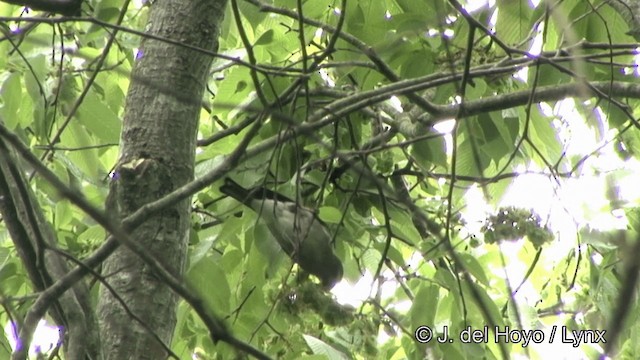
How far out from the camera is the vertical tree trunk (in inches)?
66.8

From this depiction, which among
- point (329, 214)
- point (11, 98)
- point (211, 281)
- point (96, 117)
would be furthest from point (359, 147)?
point (11, 98)

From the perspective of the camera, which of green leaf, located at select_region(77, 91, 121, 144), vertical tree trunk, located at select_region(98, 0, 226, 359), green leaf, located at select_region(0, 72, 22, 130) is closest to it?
vertical tree trunk, located at select_region(98, 0, 226, 359)

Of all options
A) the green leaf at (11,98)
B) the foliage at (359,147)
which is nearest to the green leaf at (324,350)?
the foliage at (359,147)

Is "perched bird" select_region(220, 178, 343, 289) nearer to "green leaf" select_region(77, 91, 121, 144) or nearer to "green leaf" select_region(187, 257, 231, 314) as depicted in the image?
"green leaf" select_region(187, 257, 231, 314)

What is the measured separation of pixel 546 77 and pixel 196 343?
1.29 metres

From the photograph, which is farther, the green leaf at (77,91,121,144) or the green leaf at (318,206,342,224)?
the green leaf at (318,206,342,224)

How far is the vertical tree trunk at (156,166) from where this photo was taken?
5.57ft

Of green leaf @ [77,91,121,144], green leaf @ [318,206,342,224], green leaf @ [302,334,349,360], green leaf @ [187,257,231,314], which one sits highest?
green leaf @ [77,91,121,144]

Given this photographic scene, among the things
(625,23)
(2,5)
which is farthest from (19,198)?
(625,23)

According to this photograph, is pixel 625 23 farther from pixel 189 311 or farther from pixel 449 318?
pixel 189 311

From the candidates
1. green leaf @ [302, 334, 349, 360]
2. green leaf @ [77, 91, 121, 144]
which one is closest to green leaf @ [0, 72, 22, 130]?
green leaf @ [77, 91, 121, 144]

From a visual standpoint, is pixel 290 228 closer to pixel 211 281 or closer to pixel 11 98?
pixel 211 281

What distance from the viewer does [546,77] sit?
2.20 meters

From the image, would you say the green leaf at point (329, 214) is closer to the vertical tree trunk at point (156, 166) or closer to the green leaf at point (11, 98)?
the vertical tree trunk at point (156, 166)
